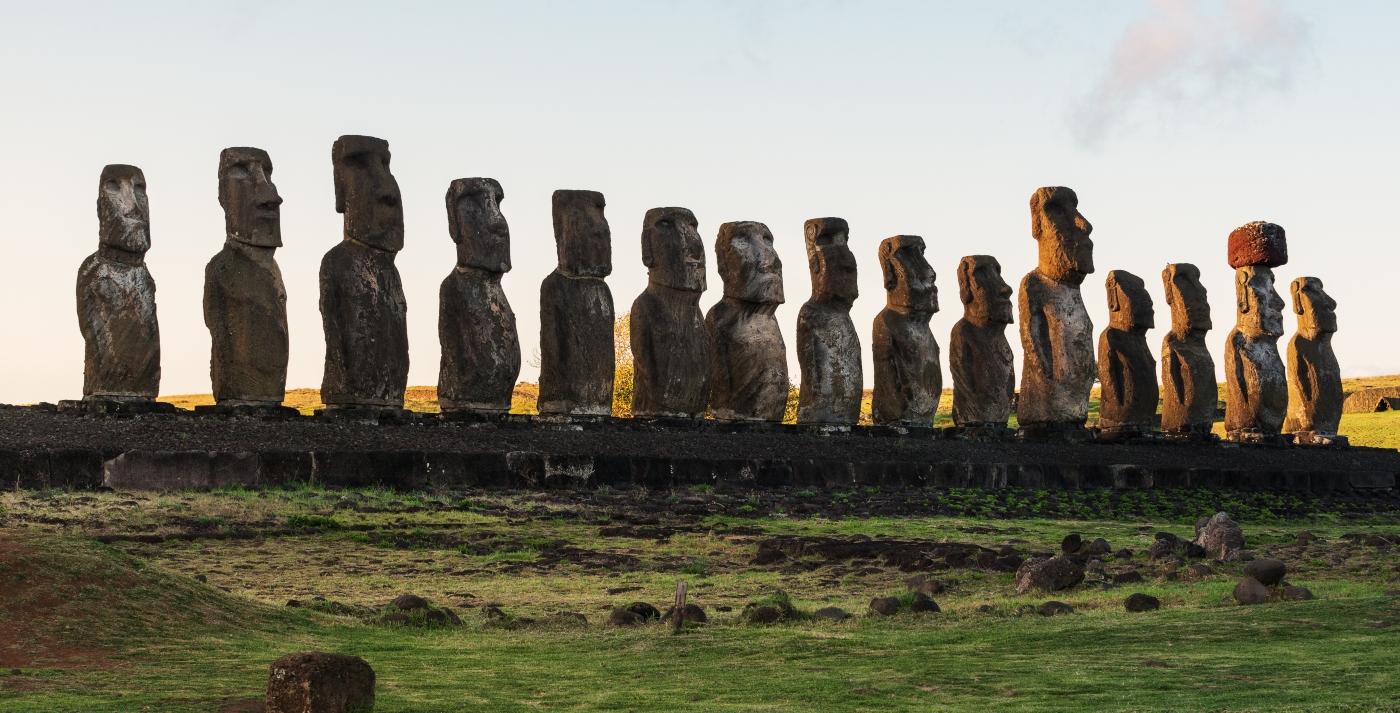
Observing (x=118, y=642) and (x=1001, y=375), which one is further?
(x=1001, y=375)

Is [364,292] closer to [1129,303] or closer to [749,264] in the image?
[749,264]

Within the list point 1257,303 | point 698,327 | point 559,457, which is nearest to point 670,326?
point 698,327

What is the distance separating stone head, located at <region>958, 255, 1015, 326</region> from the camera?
67.4ft

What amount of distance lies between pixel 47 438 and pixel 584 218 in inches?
244

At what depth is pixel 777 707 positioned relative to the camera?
545 cm

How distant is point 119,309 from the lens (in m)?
14.4

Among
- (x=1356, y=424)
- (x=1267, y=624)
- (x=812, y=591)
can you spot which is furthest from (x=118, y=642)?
(x=1356, y=424)

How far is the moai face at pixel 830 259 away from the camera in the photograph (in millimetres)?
19109

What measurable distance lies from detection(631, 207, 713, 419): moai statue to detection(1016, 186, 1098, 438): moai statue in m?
5.38

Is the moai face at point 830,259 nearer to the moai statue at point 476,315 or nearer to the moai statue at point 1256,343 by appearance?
the moai statue at point 476,315

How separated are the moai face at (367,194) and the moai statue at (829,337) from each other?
17.8 ft

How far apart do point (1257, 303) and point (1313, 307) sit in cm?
144

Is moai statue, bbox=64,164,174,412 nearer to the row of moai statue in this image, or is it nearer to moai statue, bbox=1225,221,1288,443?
the row of moai statue

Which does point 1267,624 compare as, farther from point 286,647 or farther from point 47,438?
point 47,438
